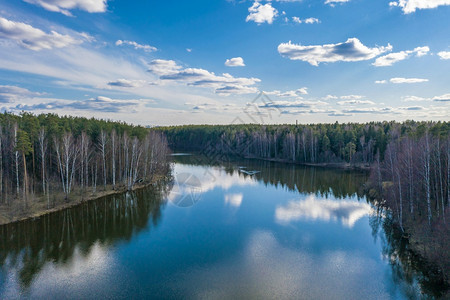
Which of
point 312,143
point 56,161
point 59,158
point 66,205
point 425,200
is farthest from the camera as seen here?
point 312,143

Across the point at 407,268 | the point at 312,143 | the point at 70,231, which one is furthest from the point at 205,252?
the point at 312,143

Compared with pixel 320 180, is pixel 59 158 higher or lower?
higher

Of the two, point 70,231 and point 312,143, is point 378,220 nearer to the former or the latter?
point 70,231

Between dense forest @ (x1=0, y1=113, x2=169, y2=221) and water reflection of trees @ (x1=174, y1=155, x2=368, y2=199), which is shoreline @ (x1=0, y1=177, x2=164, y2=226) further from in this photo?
water reflection of trees @ (x1=174, y1=155, x2=368, y2=199)

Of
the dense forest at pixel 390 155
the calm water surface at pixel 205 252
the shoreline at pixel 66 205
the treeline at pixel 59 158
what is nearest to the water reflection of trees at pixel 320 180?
the dense forest at pixel 390 155

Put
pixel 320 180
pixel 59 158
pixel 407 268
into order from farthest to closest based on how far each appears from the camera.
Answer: pixel 320 180 → pixel 59 158 → pixel 407 268

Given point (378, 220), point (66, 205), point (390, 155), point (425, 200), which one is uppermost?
point (390, 155)

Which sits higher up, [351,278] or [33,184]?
[33,184]

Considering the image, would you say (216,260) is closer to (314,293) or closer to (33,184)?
(314,293)

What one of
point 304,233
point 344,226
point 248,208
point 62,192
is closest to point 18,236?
point 62,192
